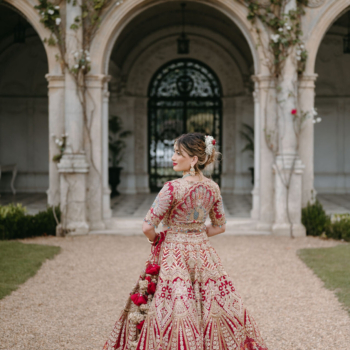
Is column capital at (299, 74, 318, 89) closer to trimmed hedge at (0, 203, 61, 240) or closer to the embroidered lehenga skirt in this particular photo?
trimmed hedge at (0, 203, 61, 240)

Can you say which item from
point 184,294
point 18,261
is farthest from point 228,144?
point 184,294

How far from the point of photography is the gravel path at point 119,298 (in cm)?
361

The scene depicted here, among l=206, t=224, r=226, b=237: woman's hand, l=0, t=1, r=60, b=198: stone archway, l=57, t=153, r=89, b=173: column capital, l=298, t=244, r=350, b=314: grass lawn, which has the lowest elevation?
l=298, t=244, r=350, b=314: grass lawn

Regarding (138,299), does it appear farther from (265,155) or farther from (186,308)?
(265,155)

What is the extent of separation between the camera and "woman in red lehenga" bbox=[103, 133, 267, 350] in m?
2.65

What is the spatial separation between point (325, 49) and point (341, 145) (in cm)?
266

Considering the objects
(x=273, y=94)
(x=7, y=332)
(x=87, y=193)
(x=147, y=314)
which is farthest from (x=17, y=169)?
(x=147, y=314)

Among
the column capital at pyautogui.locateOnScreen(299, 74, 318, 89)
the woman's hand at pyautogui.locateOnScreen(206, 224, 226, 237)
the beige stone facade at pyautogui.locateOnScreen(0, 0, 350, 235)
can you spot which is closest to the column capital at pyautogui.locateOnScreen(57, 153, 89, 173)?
the column capital at pyautogui.locateOnScreen(299, 74, 318, 89)

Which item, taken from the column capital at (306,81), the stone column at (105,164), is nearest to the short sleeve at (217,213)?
the stone column at (105,164)

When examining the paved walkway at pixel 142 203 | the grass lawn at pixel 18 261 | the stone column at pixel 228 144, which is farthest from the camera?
the stone column at pixel 228 144

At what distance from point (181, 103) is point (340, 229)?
703 cm

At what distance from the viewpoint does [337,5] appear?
25.2 feet

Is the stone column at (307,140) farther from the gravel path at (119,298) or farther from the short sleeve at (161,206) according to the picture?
the short sleeve at (161,206)

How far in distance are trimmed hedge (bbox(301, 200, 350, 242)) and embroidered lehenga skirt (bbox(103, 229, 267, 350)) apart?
488 centimetres
